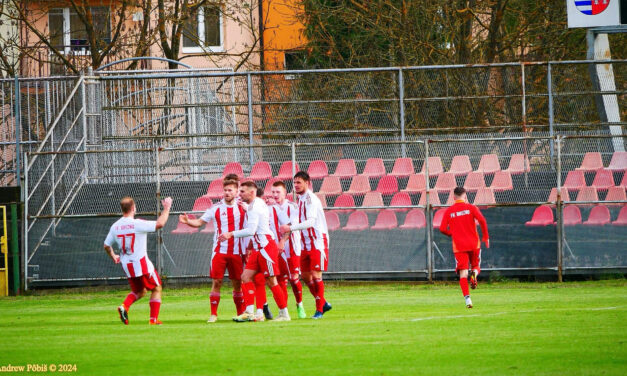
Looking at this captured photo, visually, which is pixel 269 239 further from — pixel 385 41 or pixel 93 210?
pixel 385 41

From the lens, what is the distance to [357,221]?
21.3 meters

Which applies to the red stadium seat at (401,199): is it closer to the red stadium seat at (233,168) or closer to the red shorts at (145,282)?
the red stadium seat at (233,168)

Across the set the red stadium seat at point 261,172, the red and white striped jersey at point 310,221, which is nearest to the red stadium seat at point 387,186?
the red stadium seat at point 261,172

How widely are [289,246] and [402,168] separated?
861cm

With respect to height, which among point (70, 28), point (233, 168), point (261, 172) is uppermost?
point (70, 28)

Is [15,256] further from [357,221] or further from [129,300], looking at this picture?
[129,300]

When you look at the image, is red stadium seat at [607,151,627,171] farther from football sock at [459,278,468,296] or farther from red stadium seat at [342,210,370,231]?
football sock at [459,278,468,296]

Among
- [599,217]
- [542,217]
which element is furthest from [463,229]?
[599,217]

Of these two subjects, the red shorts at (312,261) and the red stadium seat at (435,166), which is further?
the red stadium seat at (435,166)

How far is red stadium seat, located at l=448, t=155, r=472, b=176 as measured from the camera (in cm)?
2262

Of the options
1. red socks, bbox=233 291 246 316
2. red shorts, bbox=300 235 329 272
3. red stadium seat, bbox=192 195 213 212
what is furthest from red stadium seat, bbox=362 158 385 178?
red socks, bbox=233 291 246 316

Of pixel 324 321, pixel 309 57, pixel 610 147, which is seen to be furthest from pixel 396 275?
pixel 309 57

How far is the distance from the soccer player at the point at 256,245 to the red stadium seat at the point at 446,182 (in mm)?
9365

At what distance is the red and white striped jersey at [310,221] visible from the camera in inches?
553
